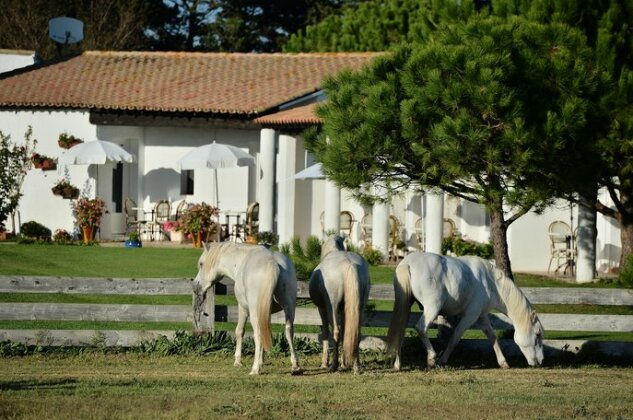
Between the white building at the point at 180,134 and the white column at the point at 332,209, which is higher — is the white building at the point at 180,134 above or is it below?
above

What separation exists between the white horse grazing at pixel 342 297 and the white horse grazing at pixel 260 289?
355mm

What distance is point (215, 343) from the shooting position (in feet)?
45.5

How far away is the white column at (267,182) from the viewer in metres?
30.8

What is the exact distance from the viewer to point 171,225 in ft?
104

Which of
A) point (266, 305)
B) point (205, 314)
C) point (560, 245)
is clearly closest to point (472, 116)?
point (205, 314)

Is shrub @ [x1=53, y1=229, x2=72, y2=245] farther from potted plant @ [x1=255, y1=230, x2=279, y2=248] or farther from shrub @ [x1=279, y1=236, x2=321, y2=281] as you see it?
shrub @ [x1=279, y1=236, x2=321, y2=281]

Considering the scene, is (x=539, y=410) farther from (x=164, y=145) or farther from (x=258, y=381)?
(x=164, y=145)

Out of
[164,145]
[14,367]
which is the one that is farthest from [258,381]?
[164,145]

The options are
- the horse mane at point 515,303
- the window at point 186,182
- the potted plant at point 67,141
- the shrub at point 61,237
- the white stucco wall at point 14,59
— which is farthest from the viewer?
the white stucco wall at point 14,59

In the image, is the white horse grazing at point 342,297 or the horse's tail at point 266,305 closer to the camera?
the horse's tail at point 266,305

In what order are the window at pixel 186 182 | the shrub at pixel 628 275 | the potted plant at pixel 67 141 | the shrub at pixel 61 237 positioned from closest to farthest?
1. the shrub at pixel 628 275
2. the shrub at pixel 61 237
3. the potted plant at pixel 67 141
4. the window at pixel 186 182

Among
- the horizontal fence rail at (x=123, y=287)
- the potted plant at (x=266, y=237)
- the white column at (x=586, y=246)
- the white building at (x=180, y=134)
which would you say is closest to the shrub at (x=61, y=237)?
the white building at (x=180, y=134)

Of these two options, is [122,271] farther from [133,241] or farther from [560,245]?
[560,245]

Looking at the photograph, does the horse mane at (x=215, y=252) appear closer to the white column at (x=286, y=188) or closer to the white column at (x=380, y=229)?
the white column at (x=380, y=229)
